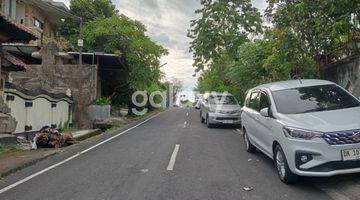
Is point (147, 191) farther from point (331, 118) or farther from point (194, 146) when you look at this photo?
point (194, 146)

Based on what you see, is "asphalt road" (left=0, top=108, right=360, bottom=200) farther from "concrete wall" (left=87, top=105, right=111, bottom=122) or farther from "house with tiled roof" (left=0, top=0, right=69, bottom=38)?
"house with tiled roof" (left=0, top=0, right=69, bottom=38)

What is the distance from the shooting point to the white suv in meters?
7.02

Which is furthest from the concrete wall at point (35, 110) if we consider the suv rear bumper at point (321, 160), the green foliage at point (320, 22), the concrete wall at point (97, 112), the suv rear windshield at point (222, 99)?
the suv rear bumper at point (321, 160)

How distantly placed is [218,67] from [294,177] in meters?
31.5

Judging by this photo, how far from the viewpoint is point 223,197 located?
22.9 feet

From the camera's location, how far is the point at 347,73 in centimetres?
1380

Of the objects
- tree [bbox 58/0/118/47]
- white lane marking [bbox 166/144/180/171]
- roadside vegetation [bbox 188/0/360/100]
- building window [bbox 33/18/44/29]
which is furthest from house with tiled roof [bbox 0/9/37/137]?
tree [bbox 58/0/118/47]

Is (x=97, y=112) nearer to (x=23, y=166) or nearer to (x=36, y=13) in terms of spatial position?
(x=36, y=13)

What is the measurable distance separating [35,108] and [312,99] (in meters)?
12.7

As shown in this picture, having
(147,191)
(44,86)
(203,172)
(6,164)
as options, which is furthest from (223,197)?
(44,86)

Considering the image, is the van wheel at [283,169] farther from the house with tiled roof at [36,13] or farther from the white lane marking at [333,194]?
the house with tiled roof at [36,13]

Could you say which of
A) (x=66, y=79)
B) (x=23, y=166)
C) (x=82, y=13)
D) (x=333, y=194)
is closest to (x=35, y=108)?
(x=66, y=79)

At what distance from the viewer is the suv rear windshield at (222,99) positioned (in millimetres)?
21812

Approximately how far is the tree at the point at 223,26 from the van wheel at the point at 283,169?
21918mm
